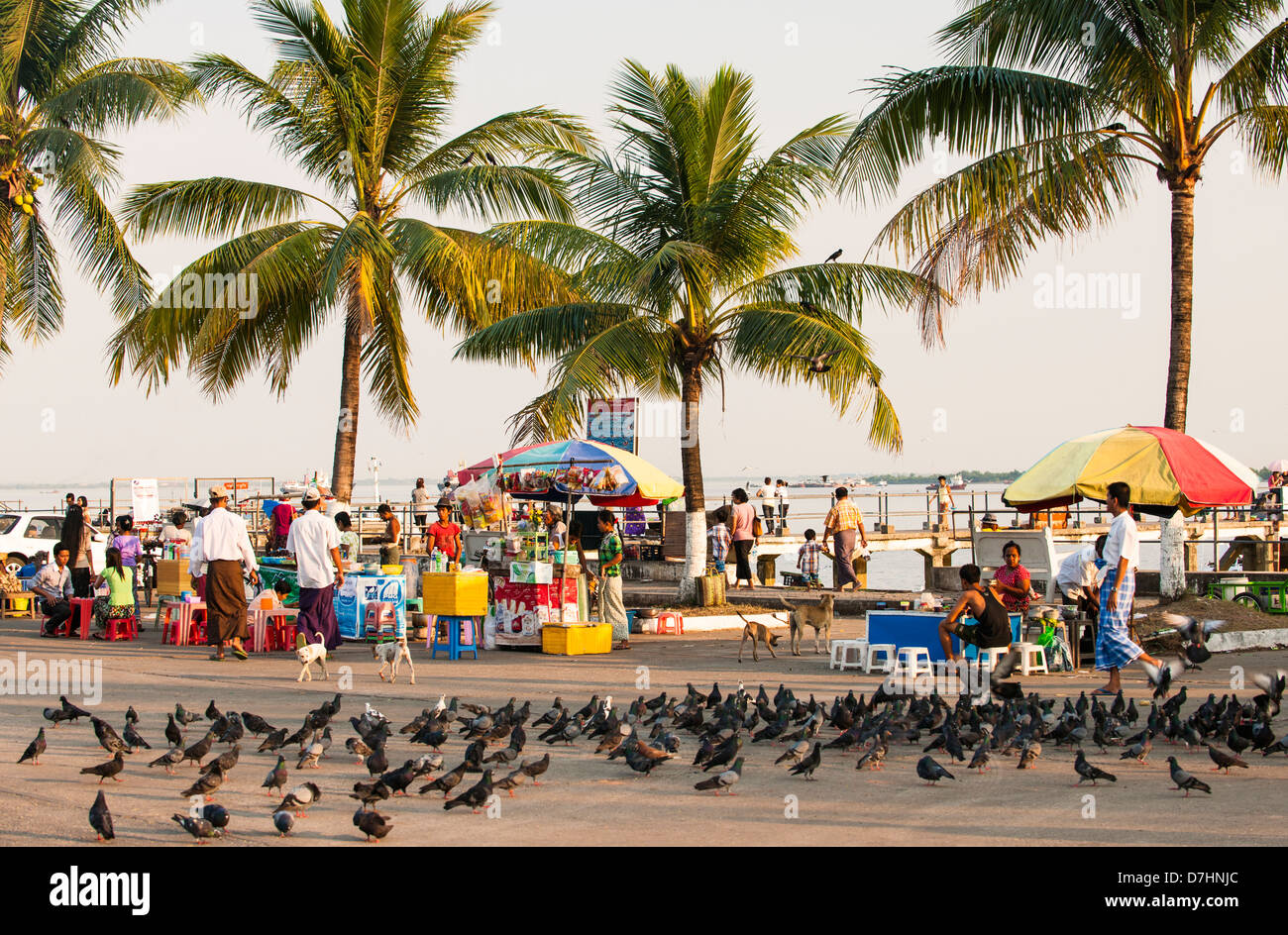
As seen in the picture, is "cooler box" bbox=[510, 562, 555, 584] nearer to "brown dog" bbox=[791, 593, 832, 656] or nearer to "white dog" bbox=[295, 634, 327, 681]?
"brown dog" bbox=[791, 593, 832, 656]

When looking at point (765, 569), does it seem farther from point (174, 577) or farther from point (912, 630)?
point (912, 630)

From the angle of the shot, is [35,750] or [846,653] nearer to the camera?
[35,750]

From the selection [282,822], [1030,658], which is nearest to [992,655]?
[1030,658]

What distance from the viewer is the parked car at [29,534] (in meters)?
24.6

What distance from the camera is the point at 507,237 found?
1905 centimetres

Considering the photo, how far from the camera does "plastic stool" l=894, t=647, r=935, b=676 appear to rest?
39.2ft

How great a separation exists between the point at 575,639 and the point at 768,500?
17464 mm

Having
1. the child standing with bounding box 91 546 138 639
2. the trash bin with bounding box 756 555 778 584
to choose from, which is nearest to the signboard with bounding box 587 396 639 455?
the trash bin with bounding box 756 555 778 584

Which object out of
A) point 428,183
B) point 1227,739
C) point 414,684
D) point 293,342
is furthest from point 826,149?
point 1227,739

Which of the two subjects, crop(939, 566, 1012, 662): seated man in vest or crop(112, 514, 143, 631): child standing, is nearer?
crop(939, 566, 1012, 662): seated man in vest

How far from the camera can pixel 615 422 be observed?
22.1 m

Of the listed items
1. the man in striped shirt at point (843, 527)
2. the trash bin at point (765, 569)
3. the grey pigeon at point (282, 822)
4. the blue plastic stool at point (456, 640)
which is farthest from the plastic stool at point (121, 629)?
the trash bin at point (765, 569)

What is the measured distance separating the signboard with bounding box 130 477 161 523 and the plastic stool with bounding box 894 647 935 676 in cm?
1900

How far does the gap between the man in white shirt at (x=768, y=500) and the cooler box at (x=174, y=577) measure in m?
17.1
